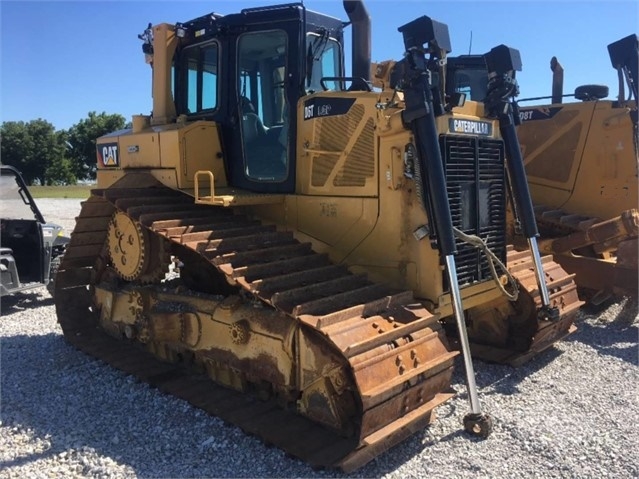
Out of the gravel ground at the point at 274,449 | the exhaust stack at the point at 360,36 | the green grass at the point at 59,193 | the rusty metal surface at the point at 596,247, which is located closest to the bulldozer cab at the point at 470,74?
the rusty metal surface at the point at 596,247

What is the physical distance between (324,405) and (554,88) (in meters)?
7.20

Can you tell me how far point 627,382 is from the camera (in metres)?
5.23

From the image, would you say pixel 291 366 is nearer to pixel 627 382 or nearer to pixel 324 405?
pixel 324 405

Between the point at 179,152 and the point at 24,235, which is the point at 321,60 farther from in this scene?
the point at 24,235

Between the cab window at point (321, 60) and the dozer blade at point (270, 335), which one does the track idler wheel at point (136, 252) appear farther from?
the cab window at point (321, 60)

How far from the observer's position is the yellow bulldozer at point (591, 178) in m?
7.13

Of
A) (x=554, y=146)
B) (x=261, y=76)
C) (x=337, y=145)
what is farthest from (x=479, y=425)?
(x=554, y=146)

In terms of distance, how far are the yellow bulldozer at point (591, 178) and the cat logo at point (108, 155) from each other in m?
5.30

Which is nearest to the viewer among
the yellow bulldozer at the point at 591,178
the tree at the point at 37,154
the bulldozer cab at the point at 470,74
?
the yellow bulldozer at the point at 591,178

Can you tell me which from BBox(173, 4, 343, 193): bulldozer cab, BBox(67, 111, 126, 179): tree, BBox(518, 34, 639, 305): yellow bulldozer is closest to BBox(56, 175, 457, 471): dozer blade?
BBox(173, 4, 343, 193): bulldozer cab

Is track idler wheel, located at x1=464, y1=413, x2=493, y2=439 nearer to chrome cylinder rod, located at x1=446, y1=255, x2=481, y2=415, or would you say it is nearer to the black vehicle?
chrome cylinder rod, located at x1=446, y1=255, x2=481, y2=415

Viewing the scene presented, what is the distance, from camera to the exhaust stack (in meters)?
4.70

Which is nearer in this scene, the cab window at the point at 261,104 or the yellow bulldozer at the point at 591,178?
the cab window at the point at 261,104

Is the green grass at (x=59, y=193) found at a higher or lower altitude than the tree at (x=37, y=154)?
lower
